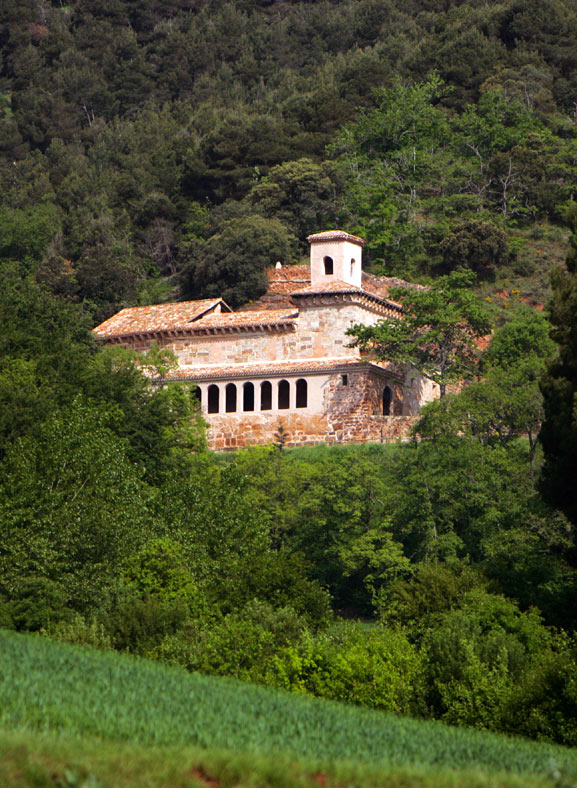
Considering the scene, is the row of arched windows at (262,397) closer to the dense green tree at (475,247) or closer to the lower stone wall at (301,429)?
the lower stone wall at (301,429)

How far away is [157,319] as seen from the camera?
76.8m

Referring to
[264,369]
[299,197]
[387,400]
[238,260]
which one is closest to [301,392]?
[264,369]

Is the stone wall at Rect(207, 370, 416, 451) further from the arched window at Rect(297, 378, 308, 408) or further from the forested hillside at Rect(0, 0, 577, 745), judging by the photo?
the forested hillside at Rect(0, 0, 577, 745)

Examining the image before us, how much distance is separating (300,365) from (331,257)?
6.48 meters

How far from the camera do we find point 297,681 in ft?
120

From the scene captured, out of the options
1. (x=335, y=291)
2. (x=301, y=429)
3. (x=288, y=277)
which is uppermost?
(x=288, y=277)

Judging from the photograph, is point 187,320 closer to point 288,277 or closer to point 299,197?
point 288,277

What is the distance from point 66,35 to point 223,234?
254ft

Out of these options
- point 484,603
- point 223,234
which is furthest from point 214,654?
point 223,234

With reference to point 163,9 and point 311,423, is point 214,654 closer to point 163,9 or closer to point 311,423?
point 311,423

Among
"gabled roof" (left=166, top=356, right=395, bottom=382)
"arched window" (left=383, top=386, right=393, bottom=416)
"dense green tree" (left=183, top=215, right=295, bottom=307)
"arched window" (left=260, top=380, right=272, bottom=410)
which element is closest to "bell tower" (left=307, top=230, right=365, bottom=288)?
"gabled roof" (left=166, top=356, right=395, bottom=382)

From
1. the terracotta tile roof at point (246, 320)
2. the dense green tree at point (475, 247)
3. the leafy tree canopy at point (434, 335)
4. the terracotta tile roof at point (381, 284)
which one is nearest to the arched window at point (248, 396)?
the terracotta tile roof at point (246, 320)

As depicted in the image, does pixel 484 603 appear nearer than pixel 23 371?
Yes

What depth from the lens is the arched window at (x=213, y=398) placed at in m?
71.4
